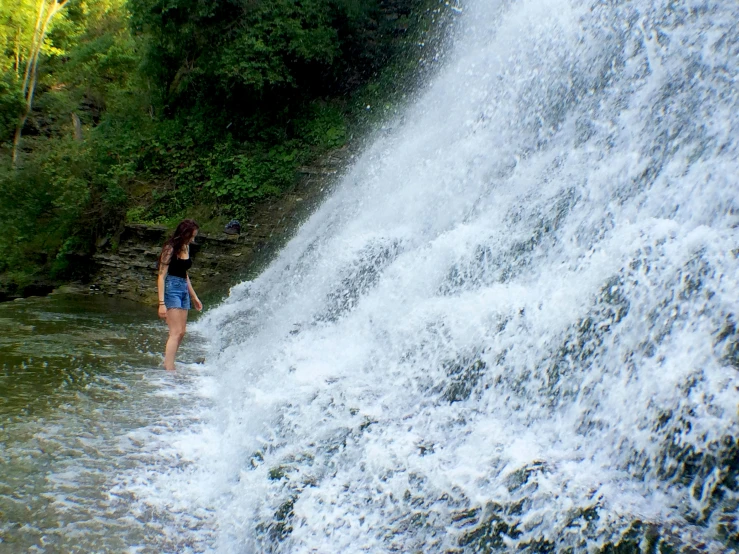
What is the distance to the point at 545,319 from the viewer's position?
4.33 meters

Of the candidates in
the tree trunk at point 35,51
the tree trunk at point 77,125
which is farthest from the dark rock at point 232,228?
the tree trunk at point 35,51

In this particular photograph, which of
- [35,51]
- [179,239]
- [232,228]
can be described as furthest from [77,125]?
[179,239]

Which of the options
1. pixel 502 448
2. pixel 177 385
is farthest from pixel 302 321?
pixel 502 448

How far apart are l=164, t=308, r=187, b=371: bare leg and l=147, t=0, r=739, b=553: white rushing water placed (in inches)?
18.2

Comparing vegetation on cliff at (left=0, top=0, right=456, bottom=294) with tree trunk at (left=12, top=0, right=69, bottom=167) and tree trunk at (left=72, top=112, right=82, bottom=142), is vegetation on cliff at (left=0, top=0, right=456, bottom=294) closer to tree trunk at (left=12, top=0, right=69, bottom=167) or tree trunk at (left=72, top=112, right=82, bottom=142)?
tree trunk at (left=72, top=112, right=82, bottom=142)

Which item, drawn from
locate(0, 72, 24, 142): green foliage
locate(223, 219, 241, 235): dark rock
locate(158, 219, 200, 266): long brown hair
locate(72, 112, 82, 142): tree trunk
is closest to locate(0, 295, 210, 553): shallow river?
locate(158, 219, 200, 266): long brown hair

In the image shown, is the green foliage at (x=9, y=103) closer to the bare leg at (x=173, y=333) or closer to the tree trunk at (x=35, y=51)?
the tree trunk at (x=35, y=51)

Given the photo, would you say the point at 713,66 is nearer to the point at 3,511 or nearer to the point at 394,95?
the point at 3,511

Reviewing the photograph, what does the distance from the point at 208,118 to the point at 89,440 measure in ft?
41.6

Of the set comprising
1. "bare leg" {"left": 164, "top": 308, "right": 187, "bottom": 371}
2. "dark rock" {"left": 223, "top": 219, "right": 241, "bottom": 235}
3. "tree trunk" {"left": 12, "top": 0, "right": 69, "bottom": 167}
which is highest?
"tree trunk" {"left": 12, "top": 0, "right": 69, "bottom": 167}

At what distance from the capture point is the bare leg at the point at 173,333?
235 inches

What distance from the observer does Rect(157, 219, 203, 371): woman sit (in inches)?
235

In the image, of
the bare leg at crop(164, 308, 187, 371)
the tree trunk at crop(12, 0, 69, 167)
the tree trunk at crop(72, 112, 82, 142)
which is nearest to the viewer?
the bare leg at crop(164, 308, 187, 371)

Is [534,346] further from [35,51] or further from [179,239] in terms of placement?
[35,51]
